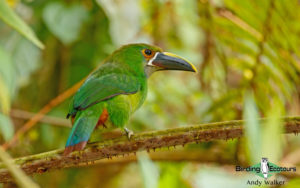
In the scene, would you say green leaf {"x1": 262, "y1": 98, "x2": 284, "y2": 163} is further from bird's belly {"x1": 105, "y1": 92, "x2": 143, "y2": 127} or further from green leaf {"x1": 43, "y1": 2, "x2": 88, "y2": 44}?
green leaf {"x1": 43, "y1": 2, "x2": 88, "y2": 44}

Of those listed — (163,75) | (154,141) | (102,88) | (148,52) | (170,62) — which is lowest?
(154,141)

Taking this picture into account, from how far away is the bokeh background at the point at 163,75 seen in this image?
260 cm

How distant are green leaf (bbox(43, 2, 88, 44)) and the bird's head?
1.76 ft

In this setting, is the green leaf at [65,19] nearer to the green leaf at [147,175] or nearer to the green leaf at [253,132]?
the green leaf at [147,175]

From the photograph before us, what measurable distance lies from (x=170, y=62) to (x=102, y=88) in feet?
1.72

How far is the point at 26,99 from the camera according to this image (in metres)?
3.45

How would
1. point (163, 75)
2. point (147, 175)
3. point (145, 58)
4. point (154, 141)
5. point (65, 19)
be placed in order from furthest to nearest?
point (163, 75), point (65, 19), point (145, 58), point (147, 175), point (154, 141)

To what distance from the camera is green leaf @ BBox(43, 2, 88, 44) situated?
289 cm

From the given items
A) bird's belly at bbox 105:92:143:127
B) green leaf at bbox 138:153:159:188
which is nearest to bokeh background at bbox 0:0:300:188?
green leaf at bbox 138:153:159:188

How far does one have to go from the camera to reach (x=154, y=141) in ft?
4.74

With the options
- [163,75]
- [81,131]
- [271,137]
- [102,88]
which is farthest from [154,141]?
[163,75]

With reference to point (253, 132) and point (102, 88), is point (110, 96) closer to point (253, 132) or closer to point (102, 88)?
point (102, 88)

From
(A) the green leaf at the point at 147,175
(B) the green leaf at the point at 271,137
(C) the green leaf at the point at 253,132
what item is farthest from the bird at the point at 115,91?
(B) the green leaf at the point at 271,137

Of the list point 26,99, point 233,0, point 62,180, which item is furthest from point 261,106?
point 26,99
